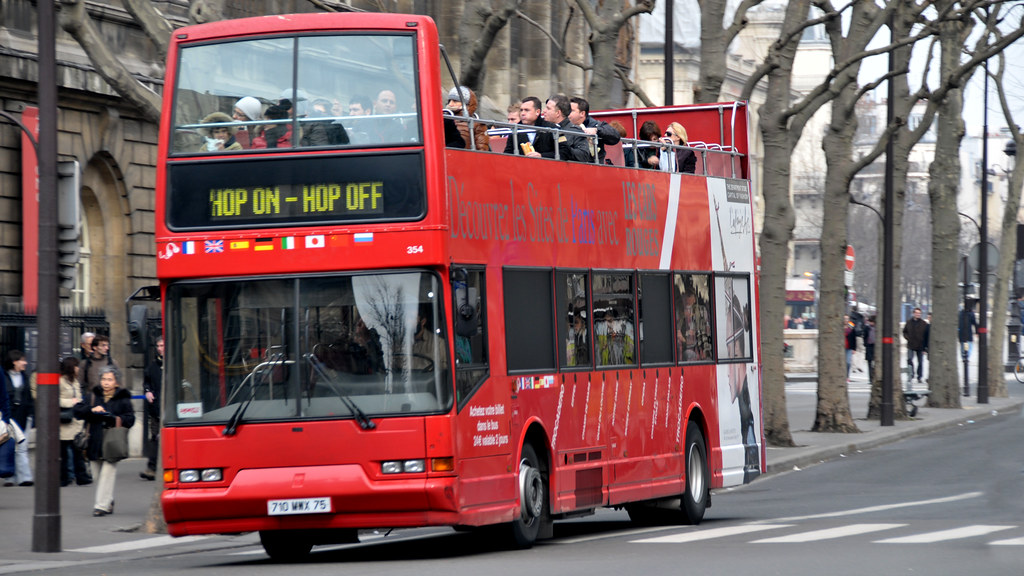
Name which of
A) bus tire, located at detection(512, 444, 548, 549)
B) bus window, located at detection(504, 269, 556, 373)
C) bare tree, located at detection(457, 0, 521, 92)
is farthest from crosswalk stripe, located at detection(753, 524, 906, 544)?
bare tree, located at detection(457, 0, 521, 92)

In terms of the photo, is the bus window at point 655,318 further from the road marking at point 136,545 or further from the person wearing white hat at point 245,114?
the person wearing white hat at point 245,114

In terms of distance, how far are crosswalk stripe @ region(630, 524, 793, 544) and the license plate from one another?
322 centimetres

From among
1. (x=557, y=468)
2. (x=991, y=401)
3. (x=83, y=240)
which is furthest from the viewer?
(x=991, y=401)

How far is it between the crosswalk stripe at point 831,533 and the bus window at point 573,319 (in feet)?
6.90

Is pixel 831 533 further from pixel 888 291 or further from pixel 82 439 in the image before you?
pixel 888 291

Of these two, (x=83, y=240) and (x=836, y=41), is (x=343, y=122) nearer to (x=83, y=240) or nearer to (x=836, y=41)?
(x=83, y=240)

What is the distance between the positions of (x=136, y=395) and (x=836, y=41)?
484 inches

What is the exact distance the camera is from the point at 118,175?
26234mm

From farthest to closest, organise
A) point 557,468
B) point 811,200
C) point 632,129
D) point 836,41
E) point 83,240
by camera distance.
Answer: point 811,200 < point 836,41 < point 83,240 < point 632,129 < point 557,468

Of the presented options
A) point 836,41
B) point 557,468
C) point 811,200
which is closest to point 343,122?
point 557,468

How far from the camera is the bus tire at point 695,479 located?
56.0ft

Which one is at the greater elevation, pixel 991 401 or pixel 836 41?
pixel 836 41

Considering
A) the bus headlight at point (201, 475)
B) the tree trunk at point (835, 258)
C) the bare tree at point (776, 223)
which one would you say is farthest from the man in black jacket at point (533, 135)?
the tree trunk at point (835, 258)

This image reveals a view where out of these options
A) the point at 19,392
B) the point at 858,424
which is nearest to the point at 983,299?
the point at 858,424
